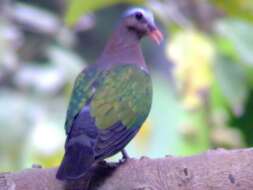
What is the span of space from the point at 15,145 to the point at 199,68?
1.06 metres

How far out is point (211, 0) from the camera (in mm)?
4363

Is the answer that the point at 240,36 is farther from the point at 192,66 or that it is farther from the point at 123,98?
the point at 123,98

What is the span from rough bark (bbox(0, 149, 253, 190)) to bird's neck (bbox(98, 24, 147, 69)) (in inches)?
26.0

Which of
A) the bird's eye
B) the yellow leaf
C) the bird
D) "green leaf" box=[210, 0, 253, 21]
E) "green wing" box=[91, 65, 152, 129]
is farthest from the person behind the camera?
"green leaf" box=[210, 0, 253, 21]

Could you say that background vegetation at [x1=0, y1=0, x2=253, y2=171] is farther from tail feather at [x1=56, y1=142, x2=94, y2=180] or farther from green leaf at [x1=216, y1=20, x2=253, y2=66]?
tail feather at [x1=56, y1=142, x2=94, y2=180]

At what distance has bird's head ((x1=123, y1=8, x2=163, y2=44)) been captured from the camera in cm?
355

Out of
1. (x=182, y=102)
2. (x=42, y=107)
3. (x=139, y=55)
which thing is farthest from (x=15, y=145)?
(x=139, y=55)

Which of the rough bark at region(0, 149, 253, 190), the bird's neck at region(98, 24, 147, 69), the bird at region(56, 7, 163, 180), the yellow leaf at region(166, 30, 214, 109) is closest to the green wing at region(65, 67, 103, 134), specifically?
the bird at region(56, 7, 163, 180)

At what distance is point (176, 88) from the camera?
4.43 meters

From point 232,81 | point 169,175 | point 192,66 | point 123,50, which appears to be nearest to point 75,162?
point 169,175

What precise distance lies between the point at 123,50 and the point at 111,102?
1.45 feet

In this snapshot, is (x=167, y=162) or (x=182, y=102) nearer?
(x=167, y=162)

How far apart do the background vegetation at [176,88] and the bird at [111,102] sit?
1.61ft

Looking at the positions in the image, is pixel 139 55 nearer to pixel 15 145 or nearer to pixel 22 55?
pixel 15 145
